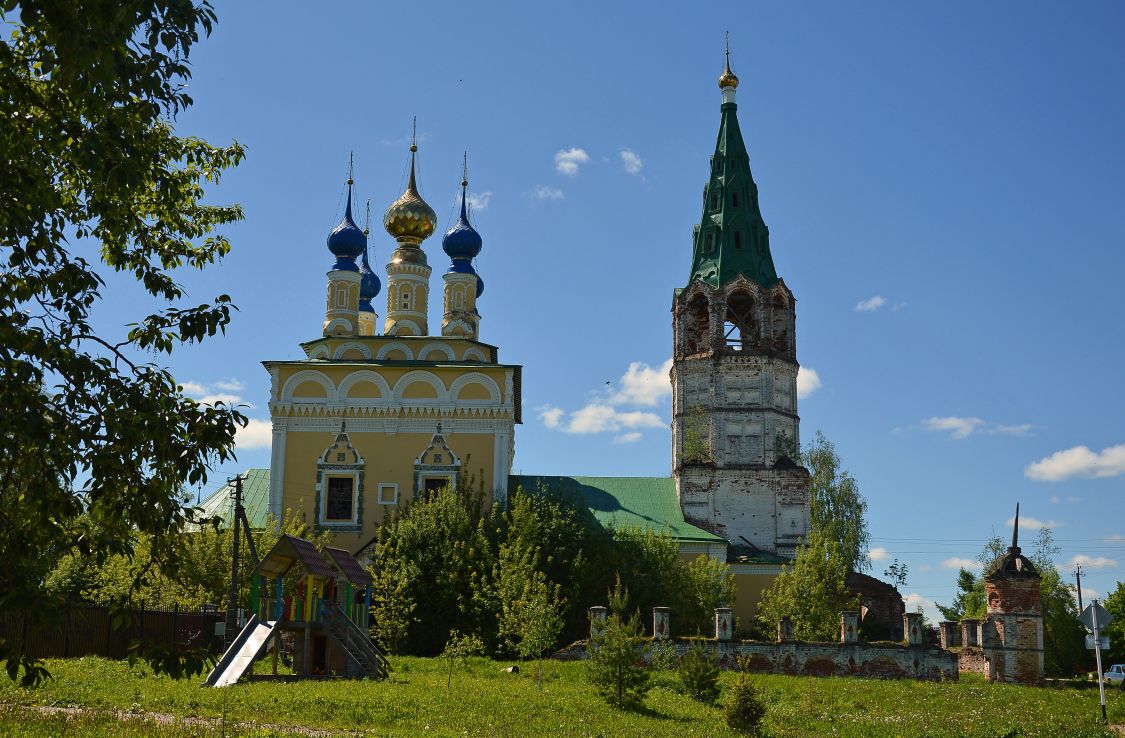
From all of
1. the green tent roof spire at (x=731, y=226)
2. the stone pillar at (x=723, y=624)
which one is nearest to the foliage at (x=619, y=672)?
the stone pillar at (x=723, y=624)

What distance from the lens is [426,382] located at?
27.4m

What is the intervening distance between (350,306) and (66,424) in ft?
82.1

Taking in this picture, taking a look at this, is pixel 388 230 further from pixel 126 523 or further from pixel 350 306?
→ pixel 126 523

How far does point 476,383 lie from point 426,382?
1215mm

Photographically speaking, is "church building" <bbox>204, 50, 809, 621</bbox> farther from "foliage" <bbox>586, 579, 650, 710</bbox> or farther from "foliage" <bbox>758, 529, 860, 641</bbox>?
"foliage" <bbox>586, 579, 650, 710</bbox>

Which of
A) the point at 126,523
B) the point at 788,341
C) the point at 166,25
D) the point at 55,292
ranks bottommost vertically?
the point at 126,523

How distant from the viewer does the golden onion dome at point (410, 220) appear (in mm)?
30672

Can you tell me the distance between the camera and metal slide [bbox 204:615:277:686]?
14.8 metres

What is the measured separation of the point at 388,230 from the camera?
30.9 meters

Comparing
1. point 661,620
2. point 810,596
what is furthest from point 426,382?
point 810,596

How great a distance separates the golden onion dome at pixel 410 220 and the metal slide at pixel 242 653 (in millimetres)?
16142

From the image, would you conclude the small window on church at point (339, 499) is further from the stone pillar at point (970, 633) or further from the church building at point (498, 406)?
the stone pillar at point (970, 633)

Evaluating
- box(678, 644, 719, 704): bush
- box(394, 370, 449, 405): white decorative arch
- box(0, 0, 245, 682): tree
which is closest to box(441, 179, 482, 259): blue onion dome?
box(394, 370, 449, 405): white decorative arch

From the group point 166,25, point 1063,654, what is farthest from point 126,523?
point 1063,654
